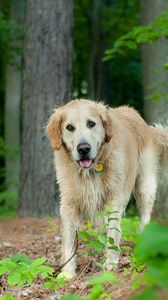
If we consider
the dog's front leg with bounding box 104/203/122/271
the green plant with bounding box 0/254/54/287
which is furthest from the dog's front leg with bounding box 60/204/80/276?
the green plant with bounding box 0/254/54/287

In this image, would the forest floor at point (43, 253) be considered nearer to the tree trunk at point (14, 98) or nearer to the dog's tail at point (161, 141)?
the dog's tail at point (161, 141)

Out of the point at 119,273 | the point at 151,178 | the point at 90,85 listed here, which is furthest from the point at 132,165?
the point at 90,85

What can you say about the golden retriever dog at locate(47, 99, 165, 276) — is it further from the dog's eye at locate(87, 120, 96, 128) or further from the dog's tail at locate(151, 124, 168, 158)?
the dog's tail at locate(151, 124, 168, 158)

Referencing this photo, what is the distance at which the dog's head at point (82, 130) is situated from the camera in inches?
225

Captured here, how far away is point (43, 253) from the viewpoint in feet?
22.9

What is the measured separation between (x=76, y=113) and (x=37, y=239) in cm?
318

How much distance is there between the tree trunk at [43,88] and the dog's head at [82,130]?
4688mm

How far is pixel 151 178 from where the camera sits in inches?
293

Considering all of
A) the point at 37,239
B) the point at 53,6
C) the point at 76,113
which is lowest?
the point at 37,239

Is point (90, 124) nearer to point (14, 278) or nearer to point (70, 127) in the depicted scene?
point (70, 127)

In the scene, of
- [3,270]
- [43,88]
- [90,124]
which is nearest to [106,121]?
[90,124]

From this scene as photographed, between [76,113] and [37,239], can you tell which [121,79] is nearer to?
[37,239]

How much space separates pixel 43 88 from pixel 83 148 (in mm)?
5434

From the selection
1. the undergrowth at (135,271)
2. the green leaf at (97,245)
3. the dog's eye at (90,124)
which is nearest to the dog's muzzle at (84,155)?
the dog's eye at (90,124)
